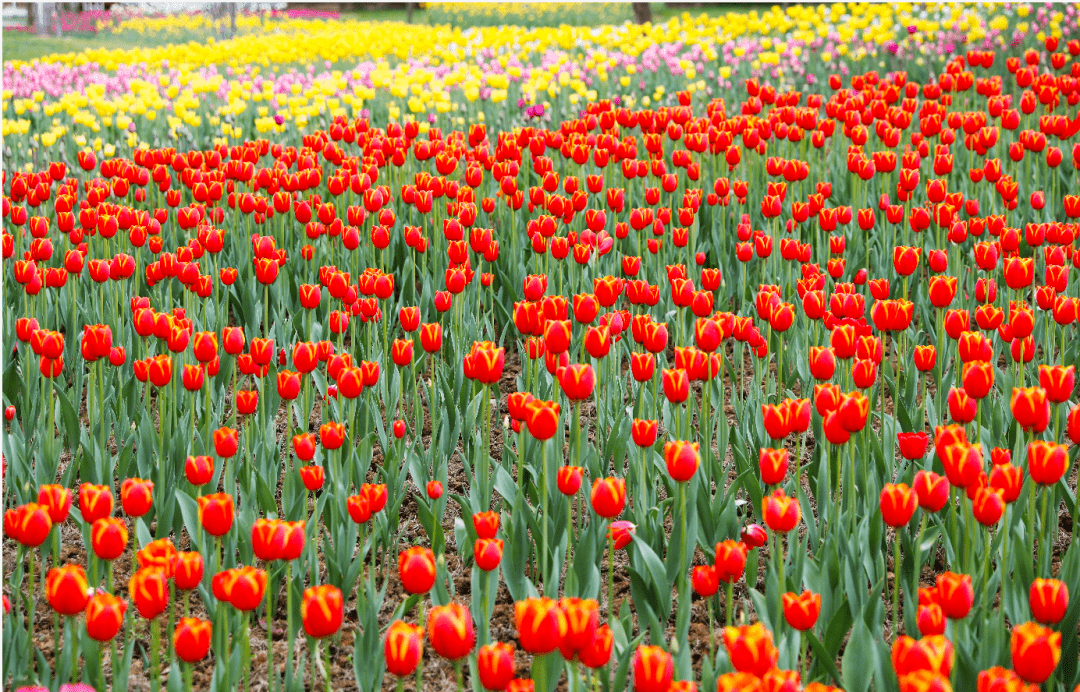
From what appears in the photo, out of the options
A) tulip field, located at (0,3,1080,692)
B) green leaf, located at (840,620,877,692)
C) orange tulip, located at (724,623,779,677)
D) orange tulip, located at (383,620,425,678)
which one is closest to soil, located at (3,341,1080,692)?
tulip field, located at (0,3,1080,692)

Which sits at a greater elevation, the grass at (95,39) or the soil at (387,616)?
the grass at (95,39)

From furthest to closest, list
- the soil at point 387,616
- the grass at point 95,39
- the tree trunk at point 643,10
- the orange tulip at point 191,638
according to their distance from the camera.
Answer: the grass at point 95,39 → the tree trunk at point 643,10 → the soil at point 387,616 → the orange tulip at point 191,638

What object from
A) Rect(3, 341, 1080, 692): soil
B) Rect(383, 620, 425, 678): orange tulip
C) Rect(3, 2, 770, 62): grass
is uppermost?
Rect(3, 2, 770, 62): grass

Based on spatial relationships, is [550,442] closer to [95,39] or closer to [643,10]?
[643,10]

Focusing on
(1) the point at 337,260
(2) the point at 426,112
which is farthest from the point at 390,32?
(1) the point at 337,260

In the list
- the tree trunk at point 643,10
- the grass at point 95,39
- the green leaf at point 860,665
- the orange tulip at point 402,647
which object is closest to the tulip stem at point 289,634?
the orange tulip at point 402,647

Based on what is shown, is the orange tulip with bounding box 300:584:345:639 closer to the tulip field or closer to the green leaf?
the tulip field

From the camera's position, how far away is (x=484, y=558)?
1828 millimetres

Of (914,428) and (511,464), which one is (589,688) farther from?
(914,428)

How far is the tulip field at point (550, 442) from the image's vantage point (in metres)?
1.84

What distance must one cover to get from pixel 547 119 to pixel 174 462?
6474 mm

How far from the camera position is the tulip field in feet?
6.05

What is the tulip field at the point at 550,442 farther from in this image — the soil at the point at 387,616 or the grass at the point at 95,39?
the grass at the point at 95,39

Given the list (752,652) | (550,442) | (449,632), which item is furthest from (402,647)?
(550,442)
